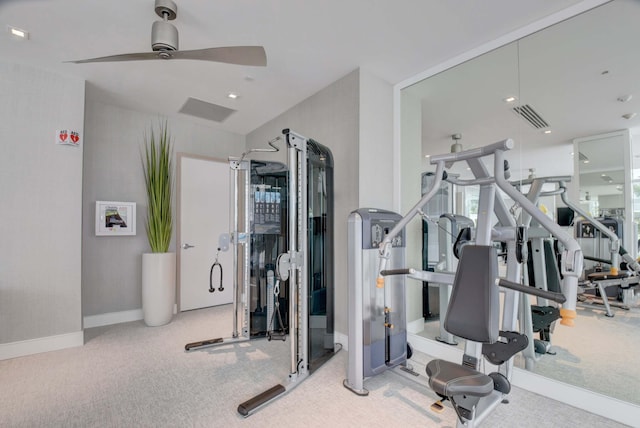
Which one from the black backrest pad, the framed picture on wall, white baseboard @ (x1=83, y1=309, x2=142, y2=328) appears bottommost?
white baseboard @ (x1=83, y1=309, x2=142, y2=328)

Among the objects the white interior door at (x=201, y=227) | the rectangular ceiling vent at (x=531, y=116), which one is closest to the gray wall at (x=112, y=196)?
the white interior door at (x=201, y=227)

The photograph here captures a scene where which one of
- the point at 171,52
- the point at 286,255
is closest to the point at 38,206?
the point at 171,52

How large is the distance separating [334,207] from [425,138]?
1.38 metres

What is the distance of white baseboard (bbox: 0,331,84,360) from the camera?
2.81 meters

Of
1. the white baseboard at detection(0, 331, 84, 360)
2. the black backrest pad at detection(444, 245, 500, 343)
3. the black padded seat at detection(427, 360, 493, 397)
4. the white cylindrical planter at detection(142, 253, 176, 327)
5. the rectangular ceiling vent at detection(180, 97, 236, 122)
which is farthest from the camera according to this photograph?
the rectangular ceiling vent at detection(180, 97, 236, 122)

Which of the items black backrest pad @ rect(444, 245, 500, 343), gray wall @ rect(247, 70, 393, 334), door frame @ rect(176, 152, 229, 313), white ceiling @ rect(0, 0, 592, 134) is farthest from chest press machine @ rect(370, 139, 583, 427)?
door frame @ rect(176, 152, 229, 313)

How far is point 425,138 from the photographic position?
341 centimetres

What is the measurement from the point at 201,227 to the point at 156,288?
3.93 feet

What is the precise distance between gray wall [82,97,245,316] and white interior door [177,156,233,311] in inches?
12.0

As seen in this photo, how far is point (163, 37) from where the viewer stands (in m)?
2.00

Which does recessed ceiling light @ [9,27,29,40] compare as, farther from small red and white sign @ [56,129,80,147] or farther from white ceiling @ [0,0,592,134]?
small red and white sign @ [56,129,80,147]

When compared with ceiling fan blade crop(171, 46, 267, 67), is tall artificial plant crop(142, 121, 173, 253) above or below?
below

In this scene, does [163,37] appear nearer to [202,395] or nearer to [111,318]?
[202,395]

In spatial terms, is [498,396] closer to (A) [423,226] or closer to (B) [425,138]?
(A) [423,226]
